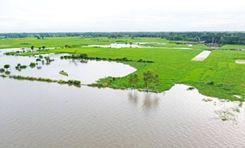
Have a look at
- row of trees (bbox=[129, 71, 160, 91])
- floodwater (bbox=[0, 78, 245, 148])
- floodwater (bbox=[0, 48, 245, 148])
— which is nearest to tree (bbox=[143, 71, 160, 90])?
row of trees (bbox=[129, 71, 160, 91])

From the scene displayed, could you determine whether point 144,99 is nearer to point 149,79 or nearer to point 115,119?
point 149,79

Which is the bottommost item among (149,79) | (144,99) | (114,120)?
(114,120)

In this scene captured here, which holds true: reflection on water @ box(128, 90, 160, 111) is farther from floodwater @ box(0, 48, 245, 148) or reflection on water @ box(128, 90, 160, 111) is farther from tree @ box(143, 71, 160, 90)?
tree @ box(143, 71, 160, 90)

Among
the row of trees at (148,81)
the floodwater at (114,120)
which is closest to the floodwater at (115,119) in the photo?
the floodwater at (114,120)

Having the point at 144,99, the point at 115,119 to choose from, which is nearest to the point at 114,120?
the point at 115,119

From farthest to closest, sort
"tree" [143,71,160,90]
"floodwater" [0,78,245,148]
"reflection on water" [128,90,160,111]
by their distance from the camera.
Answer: "tree" [143,71,160,90] < "reflection on water" [128,90,160,111] < "floodwater" [0,78,245,148]

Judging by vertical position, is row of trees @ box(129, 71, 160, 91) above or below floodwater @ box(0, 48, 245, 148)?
above

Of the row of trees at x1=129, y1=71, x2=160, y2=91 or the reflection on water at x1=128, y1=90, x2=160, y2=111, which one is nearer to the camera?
the reflection on water at x1=128, y1=90, x2=160, y2=111

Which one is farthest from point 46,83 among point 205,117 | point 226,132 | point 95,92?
point 226,132

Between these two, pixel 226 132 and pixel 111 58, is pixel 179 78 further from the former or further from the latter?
pixel 111 58
